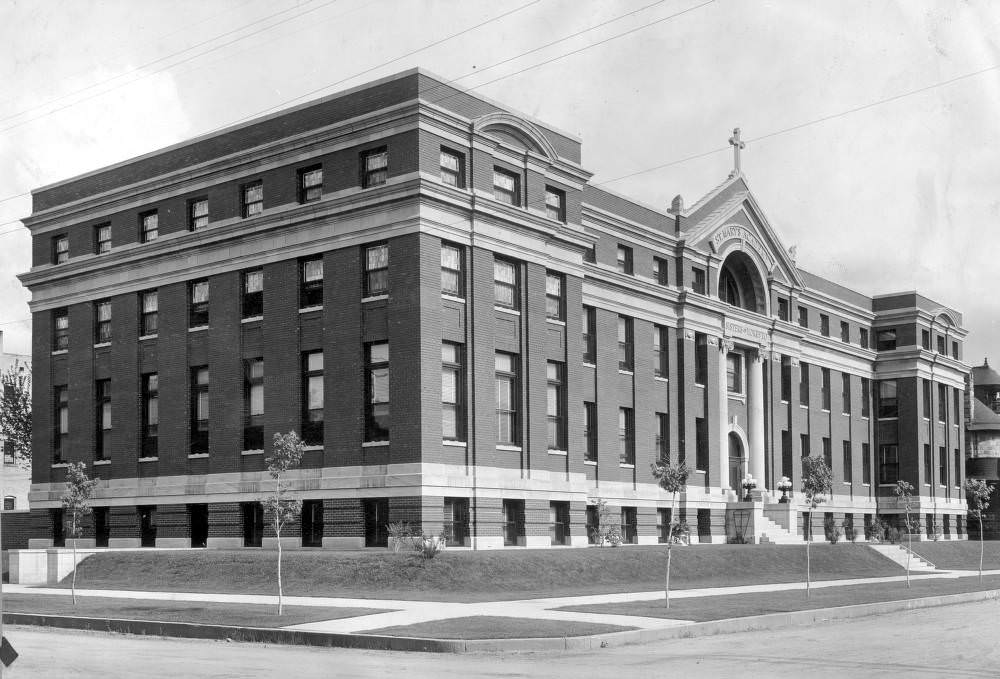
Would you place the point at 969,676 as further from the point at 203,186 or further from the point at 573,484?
the point at 203,186

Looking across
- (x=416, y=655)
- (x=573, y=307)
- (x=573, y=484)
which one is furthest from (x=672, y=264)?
(x=416, y=655)

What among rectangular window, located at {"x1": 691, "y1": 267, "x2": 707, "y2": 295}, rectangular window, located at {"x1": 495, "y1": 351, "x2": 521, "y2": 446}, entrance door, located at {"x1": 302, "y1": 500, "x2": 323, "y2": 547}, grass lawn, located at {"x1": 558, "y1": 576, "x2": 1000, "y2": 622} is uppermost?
rectangular window, located at {"x1": 691, "y1": 267, "x2": 707, "y2": 295}

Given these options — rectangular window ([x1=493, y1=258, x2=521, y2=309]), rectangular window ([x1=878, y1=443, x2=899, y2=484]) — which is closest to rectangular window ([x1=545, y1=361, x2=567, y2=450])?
rectangular window ([x1=493, y1=258, x2=521, y2=309])

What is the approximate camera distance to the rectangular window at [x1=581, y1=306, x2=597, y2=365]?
49656mm

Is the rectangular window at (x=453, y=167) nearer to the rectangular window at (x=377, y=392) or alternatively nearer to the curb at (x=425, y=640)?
the rectangular window at (x=377, y=392)

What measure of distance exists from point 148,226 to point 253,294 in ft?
21.5

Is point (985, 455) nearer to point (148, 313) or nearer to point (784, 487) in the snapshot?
point (784, 487)

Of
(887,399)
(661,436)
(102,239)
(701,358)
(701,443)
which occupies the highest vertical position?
(102,239)

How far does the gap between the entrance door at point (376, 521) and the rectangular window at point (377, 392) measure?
6.56 ft

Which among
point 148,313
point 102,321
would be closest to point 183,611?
point 148,313

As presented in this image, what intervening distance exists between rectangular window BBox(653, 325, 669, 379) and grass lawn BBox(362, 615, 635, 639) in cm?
3291

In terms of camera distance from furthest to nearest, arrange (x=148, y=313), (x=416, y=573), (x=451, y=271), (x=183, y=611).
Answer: (x=148, y=313)
(x=451, y=271)
(x=416, y=573)
(x=183, y=611)

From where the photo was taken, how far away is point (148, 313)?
150 feet

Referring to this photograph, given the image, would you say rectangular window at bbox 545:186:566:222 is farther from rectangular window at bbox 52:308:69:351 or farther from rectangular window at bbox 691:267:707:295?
rectangular window at bbox 52:308:69:351
